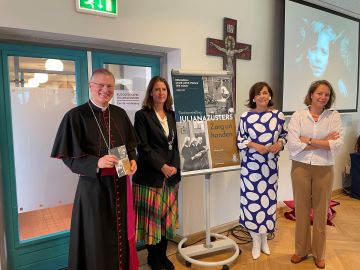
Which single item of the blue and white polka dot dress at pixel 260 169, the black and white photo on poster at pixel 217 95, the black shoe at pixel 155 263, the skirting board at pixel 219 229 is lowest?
the skirting board at pixel 219 229

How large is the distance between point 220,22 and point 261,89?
2.87ft

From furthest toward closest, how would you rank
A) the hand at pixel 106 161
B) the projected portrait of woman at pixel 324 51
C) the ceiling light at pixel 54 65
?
1. the projected portrait of woman at pixel 324 51
2. the ceiling light at pixel 54 65
3. the hand at pixel 106 161

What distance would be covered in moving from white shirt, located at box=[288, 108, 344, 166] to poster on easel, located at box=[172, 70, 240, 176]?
480 millimetres

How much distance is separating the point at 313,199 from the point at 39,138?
84.2 inches

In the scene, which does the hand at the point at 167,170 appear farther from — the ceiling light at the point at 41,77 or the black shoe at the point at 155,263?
the ceiling light at the point at 41,77

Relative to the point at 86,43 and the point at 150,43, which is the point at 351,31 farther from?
the point at 86,43

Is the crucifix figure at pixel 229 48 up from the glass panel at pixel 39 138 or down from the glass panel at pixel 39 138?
up

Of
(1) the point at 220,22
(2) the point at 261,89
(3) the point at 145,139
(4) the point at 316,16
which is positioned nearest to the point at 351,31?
(4) the point at 316,16

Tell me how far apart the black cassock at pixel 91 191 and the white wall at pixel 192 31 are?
682mm

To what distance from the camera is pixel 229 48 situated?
3041 mm

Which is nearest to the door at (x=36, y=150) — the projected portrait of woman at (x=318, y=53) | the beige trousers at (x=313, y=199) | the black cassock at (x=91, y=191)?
the black cassock at (x=91, y=191)

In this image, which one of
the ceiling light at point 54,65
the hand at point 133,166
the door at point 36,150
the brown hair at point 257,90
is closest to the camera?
the hand at point 133,166

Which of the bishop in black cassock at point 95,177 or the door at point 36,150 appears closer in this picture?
the bishop in black cassock at point 95,177

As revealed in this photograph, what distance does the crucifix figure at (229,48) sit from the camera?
9.59 ft
